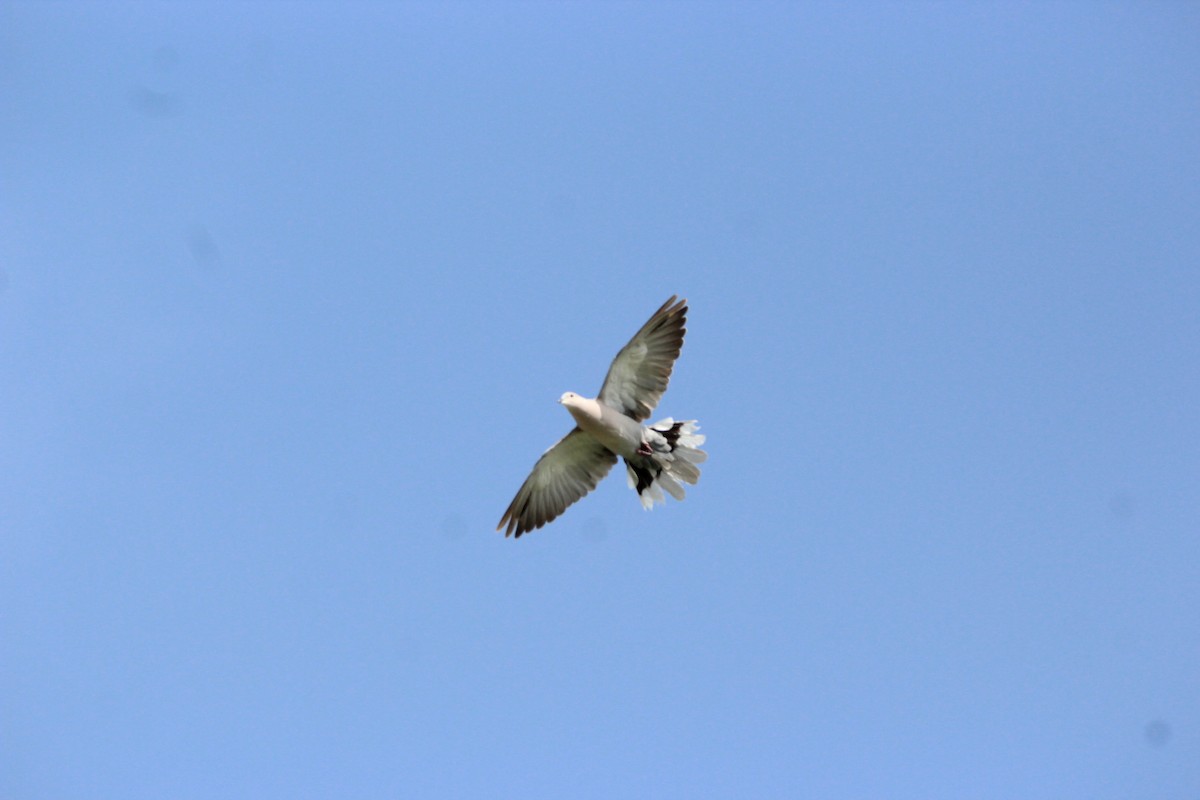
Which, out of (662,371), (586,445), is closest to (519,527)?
(586,445)

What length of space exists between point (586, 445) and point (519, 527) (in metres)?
1.62

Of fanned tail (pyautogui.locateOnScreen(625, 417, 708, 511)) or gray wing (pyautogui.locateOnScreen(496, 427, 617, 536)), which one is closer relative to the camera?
fanned tail (pyautogui.locateOnScreen(625, 417, 708, 511))

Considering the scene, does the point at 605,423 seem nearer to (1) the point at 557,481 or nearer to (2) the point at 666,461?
(2) the point at 666,461

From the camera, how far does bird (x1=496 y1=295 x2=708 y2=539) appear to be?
1922cm

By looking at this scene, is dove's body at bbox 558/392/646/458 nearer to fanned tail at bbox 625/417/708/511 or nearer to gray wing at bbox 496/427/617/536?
fanned tail at bbox 625/417/708/511

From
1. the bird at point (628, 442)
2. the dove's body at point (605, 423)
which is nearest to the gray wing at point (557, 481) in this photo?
the bird at point (628, 442)

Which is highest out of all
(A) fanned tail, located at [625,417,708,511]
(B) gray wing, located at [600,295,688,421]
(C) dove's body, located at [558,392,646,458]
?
(B) gray wing, located at [600,295,688,421]

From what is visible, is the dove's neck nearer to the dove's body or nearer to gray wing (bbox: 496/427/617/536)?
the dove's body

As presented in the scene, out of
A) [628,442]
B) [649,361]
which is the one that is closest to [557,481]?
[628,442]

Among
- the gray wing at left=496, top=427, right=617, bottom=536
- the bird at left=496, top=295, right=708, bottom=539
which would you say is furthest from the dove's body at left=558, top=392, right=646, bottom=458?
the gray wing at left=496, top=427, right=617, bottom=536

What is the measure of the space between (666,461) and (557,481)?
1.72 meters

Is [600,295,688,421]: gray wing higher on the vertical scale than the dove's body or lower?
higher

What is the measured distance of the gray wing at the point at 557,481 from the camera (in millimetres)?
20094

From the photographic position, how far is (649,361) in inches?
762
